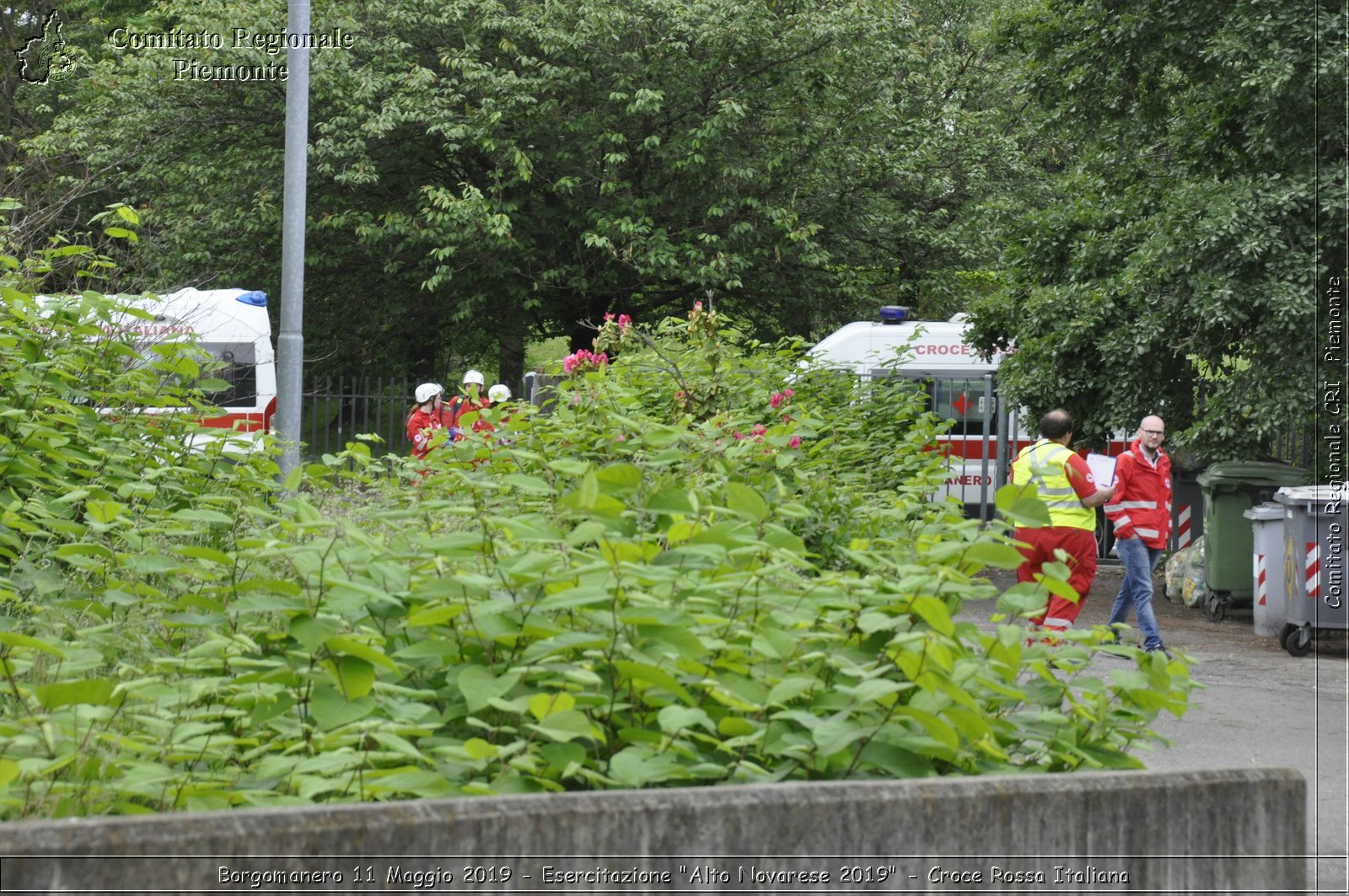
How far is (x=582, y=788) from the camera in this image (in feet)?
9.85

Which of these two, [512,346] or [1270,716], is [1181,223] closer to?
[1270,716]

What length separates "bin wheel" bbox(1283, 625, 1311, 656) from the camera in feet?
A: 36.2

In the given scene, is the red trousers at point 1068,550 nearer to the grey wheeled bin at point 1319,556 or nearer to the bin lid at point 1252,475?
the grey wheeled bin at point 1319,556

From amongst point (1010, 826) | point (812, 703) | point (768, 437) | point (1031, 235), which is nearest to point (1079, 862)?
point (1010, 826)

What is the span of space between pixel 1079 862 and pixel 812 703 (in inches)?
26.1

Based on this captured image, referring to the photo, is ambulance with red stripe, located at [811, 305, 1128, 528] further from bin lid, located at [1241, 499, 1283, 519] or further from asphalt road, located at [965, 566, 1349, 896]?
bin lid, located at [1241, 499, 1283, 519]

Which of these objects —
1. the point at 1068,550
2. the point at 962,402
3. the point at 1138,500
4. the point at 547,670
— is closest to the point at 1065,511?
the point at 1068,550

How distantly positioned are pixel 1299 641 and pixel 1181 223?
394 cm

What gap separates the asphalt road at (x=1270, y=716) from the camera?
614 centimetres

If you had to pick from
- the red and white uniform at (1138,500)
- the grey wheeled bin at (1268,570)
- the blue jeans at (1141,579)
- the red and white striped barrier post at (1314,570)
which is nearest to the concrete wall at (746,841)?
the blue jeans at (1141,579)

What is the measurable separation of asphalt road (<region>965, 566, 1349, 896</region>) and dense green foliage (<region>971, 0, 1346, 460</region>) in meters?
1.92

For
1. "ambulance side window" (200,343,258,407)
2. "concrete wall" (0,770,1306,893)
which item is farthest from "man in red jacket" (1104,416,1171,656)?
"ambulance side window" (200,343,258,407)

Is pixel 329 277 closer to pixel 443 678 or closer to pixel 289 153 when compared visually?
pixel 289 153

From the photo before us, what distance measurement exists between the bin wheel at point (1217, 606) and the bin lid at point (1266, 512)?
4.98 ft
